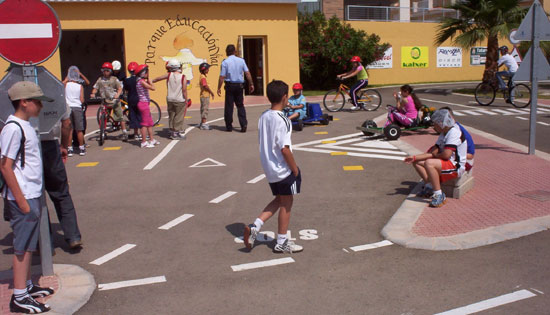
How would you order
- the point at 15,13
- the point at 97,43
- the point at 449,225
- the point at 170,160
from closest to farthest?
the point at 15,13 → the point at 449,225 → the point at 170,160 → the point at 97,43

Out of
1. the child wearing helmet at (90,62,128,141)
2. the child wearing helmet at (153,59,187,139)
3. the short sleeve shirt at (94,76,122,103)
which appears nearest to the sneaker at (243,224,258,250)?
the child wearing helmet at (153,59,187,139)

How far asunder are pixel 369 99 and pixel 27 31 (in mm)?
13679

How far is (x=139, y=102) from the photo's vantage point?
1217 centimetres

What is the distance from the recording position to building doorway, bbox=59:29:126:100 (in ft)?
82.4

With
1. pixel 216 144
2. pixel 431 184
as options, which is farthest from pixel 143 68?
pixel 431 184

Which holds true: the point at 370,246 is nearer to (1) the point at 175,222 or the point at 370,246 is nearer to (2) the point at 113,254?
(1) the point at 175,222

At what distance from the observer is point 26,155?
458 centimetres

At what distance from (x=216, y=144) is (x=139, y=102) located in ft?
6.19

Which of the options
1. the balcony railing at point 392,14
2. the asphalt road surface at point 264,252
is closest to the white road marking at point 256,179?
the asphalt road surface at point 264,252

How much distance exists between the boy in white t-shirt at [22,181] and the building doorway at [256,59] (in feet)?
64.8

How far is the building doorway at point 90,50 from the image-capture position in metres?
25.1

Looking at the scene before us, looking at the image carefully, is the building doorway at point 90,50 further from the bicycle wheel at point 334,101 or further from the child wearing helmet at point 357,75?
the child wearing helmet at point 357,75

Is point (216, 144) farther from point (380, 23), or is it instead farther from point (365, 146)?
point (380, 23)

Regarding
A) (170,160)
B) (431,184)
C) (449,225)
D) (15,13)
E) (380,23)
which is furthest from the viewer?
(380,23)
